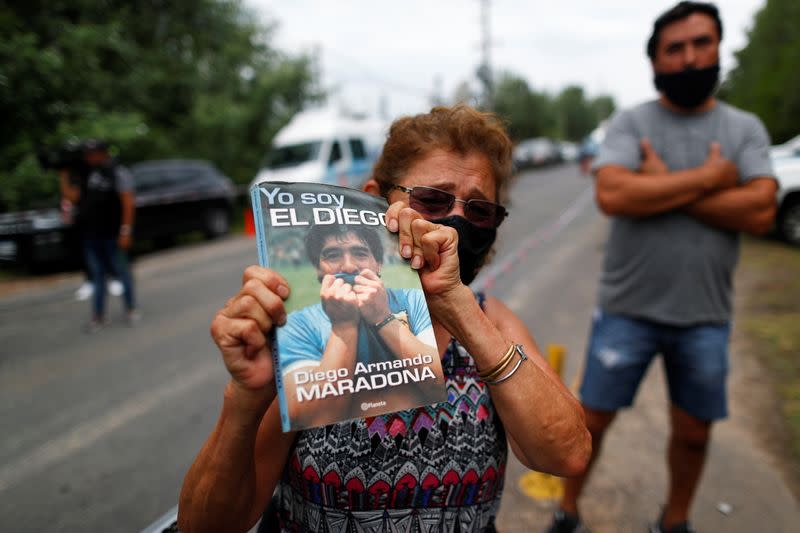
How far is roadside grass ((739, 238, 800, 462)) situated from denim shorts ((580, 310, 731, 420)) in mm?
1531

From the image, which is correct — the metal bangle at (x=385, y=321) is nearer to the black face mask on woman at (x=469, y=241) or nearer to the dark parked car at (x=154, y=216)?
the black face mask on woman at (x=469, y=241)

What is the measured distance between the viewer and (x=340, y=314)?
933mm

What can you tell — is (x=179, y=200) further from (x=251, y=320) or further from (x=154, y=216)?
(x=251, y=320)

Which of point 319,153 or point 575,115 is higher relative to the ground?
point 575,115

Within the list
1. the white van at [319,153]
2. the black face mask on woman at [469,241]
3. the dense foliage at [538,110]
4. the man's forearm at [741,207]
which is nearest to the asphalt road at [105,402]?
the black face mask on woman at [469,241]

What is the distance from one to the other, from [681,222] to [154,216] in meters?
10.6

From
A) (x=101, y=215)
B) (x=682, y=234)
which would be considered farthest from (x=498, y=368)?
(x=101, y=215)

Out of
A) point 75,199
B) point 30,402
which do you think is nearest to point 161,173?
point 75,199

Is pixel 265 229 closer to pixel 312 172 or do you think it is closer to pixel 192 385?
pixel 192 385

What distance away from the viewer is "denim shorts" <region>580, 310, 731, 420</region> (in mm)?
2275

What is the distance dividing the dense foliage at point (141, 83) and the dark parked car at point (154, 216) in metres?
0.90

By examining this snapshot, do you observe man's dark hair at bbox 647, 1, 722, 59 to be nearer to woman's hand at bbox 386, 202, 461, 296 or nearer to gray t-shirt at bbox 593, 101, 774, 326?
gray t-shirt at bbox 593, 101, 774, 326

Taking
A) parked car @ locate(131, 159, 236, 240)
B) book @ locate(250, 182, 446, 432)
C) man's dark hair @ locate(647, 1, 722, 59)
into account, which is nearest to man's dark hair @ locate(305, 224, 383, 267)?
book @ locate(250, 182, 446, 432)

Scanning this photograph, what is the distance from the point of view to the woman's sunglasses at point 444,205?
134cm
